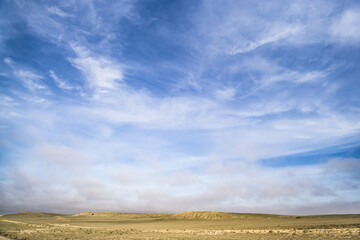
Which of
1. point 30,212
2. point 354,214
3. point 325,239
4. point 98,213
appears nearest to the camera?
point 325,239

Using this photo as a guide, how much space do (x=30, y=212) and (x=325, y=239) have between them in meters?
174

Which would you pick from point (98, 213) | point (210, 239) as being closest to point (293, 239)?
point (210, 239)

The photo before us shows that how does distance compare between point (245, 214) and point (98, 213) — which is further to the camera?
point (98, 213)

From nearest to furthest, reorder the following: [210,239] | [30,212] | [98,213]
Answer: [210,239] < [98,213] < [30,212]

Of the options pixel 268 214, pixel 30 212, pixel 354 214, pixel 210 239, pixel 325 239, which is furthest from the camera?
pixel 30 212

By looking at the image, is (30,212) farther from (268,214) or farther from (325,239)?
(325,239)

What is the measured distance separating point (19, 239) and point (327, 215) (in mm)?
77537

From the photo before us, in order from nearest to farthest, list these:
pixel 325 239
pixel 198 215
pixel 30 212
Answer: pixel 325 239 < pixel 198 215 < pixel 30 212

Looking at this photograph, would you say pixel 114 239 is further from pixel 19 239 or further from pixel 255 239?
pixel 255 239

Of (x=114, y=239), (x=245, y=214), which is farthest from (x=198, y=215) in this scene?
(x=114, y=239)

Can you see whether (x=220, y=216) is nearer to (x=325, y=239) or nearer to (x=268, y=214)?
(x=268, y=214)

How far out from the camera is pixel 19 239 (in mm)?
31094

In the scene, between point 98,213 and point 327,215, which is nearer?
point 327,215

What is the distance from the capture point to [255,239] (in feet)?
103
